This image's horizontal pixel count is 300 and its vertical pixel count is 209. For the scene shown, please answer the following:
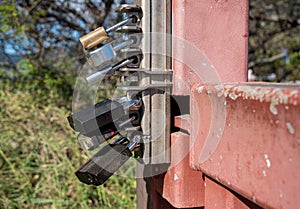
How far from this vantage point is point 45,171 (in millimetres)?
2051

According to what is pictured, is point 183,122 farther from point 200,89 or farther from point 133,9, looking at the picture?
point 133,9

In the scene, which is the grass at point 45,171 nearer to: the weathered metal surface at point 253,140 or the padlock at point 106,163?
the padlock at point 106,163

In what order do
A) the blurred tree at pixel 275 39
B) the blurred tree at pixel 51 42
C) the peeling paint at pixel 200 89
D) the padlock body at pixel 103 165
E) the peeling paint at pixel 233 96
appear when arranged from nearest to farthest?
the peeling paint at pixel 233 96 → the peeling paint at pixel 200 89 → the padlock body at pixel 103 165 → the blurred tree at pixel 51 42 → the blurred tree at pixel 275 39

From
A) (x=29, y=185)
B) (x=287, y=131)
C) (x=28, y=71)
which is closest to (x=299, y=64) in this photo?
(x=28, y=71)

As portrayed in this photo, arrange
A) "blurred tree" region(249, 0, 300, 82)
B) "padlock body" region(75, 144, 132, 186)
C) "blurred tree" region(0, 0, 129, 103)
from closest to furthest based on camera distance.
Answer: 1. "padlock body" region(75, 144, 132, 186)
2. "blurred tree" region(0, 0, 129, 103)
3. "blurred tree" region(249, 0, 300, 82)

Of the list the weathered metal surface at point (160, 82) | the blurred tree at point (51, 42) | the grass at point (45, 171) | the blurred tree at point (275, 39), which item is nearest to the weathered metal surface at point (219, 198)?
the weathered metal surface at point (160, 82)

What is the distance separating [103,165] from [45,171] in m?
1.48

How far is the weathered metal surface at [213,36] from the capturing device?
66 cm

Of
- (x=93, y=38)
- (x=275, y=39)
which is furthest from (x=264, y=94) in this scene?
(x=275, y=39)

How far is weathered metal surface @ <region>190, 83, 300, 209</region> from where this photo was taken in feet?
1.17

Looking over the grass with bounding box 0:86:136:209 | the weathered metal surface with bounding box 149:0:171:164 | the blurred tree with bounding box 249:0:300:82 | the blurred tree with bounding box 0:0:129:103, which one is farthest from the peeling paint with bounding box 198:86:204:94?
the blurred tree with bounding box 249:0:300:82

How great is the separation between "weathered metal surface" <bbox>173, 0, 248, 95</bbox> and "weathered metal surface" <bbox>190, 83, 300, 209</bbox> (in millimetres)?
96

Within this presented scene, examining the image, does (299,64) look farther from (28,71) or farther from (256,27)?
(28,71)

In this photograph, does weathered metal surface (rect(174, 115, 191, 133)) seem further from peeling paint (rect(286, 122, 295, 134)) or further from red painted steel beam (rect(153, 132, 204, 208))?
peeling paint (rect(286, 122, 295, 134))
